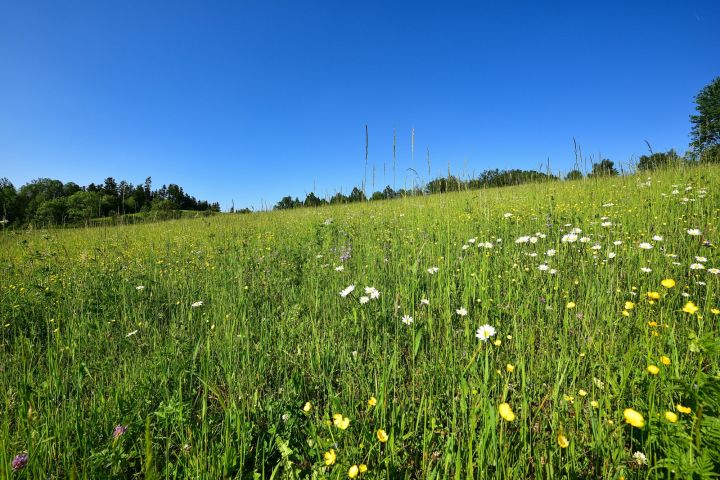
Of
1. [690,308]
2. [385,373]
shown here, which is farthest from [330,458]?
[690,308]

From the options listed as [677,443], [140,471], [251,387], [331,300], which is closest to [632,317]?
[677,443]

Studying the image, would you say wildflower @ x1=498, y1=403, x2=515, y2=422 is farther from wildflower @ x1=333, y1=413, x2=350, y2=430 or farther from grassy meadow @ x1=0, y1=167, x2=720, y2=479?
wildflower @ x1=333, y1=413, x2=350, y2=430

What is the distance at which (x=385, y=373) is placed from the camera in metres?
1.38

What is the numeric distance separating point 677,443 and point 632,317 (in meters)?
1.18

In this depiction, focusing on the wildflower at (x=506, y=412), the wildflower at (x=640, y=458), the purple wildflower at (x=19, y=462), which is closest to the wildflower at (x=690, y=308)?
the wildflower at (x=640, y=458)

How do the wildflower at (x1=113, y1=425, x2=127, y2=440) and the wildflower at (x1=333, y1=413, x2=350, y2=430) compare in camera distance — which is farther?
the wildflower at (x1=113, y1=425, x2=127, y2=440)

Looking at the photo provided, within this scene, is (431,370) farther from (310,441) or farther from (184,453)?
(184,453)

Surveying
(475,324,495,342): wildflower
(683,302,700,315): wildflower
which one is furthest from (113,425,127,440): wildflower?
(683,302,700,315): wildflower

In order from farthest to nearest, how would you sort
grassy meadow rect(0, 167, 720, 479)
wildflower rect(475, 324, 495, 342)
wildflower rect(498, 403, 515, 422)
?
1. wildflower rect(475, 324, 495, 342)
2. grassy meadow rect(0, 167, 720, 479)
3. wildflower rect(498, 403, 515, 422)

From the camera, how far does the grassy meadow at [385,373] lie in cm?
112

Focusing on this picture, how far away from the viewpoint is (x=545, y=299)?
218cm

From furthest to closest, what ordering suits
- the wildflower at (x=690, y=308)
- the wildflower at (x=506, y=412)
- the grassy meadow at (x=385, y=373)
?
1. the wildflower at (x=690, y=308)
2. the grassy meadow at (x=385, y=373)
3. the wildflower at (x=506, y=412)

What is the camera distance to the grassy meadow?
112cm

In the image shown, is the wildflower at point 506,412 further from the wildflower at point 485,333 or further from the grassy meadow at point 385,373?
the wildflower at point 485,333
